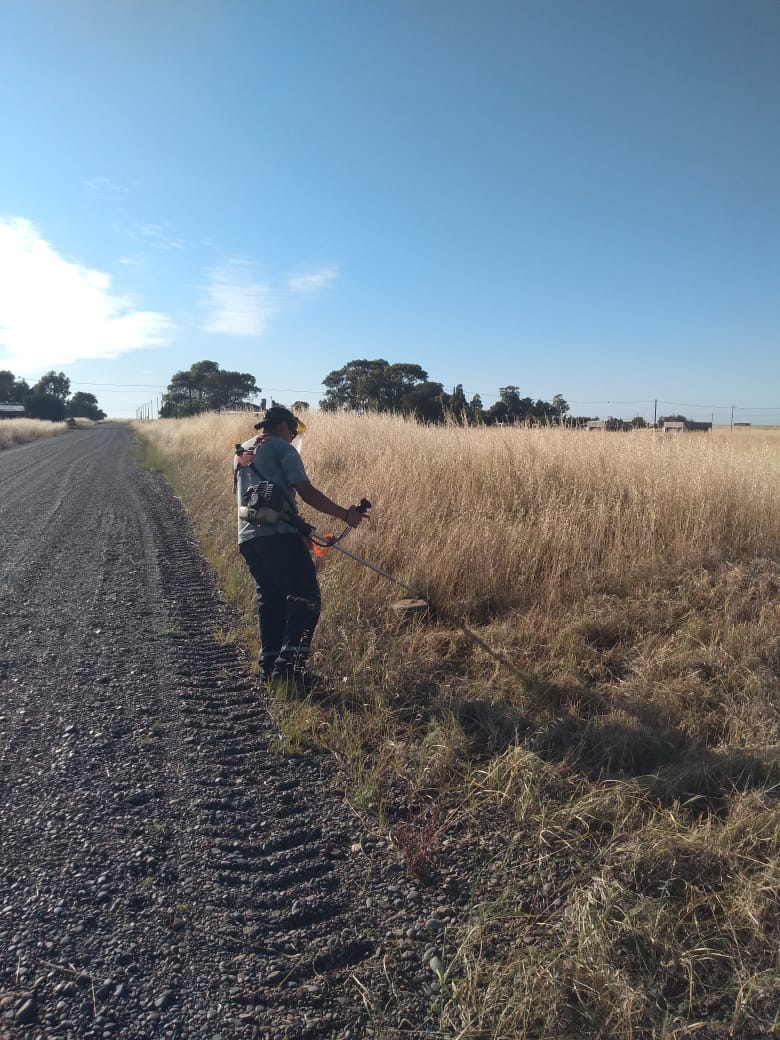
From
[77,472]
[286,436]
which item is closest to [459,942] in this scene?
[286,436]

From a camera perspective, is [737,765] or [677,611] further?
[677,611]

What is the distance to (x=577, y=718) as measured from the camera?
150 inches

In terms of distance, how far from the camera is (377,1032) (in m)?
1.96

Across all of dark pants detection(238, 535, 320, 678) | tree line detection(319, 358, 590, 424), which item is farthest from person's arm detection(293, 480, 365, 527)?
tree line detection(319, 358, 590, 424)

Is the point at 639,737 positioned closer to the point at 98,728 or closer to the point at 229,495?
the point at 98,728

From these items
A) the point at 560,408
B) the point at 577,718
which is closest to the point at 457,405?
the point at 560,408

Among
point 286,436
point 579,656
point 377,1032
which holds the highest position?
point 286,436

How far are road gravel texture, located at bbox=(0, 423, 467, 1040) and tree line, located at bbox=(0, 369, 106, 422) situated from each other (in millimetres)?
81697

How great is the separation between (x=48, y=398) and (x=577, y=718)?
85194 mm

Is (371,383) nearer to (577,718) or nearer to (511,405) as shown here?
(511,405)

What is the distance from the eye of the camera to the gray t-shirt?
14.0ft

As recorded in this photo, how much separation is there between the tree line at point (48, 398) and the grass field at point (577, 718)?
79531mm

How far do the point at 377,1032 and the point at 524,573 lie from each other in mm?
3880

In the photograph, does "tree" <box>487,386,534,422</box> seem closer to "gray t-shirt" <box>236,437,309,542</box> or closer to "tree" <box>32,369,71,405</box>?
"gray t-shirt" <box>236,437,309,542</box>
